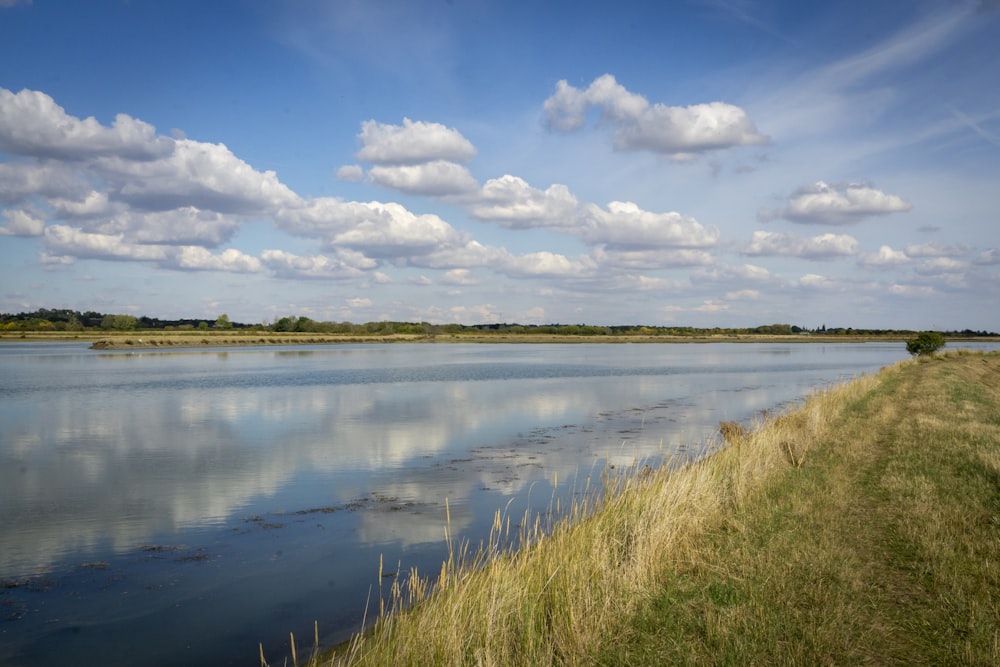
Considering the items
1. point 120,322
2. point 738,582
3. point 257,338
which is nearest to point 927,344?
point 738,582

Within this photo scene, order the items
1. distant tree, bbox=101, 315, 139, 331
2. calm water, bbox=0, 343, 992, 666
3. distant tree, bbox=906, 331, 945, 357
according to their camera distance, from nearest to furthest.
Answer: calm water, bbox=0, 343, 992, 666, distant tree, bbox=906, 331, 945, 357, distant tree, bbox=101, 315, 139, 331

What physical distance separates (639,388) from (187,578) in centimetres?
2828

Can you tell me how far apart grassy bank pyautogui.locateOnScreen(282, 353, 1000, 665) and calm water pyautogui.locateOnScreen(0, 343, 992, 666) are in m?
1.53

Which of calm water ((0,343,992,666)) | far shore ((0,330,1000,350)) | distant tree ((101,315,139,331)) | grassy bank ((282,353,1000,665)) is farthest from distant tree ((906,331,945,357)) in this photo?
distant tree ((101,315,139,331))

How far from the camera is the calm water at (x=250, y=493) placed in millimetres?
7082

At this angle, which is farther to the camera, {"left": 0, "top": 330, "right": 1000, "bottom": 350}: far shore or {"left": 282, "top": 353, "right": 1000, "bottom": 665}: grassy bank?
{"left": 0, "top": 330, "right": 1000, "bottom": 350}: far shore

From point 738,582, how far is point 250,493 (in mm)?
9075

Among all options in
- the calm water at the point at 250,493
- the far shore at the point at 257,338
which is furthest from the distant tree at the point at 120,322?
the calm water at the point at 250,493

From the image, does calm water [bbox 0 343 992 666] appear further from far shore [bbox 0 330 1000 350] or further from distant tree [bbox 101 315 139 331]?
distant tree [bbox 101 315 139 331]

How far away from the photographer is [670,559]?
7.39 meters

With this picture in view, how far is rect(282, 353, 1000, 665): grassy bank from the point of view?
5266mm

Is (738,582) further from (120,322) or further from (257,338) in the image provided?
(120,322)

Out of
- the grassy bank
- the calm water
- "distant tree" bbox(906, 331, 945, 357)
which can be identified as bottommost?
the calm water

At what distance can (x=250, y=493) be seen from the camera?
40.9 ft
